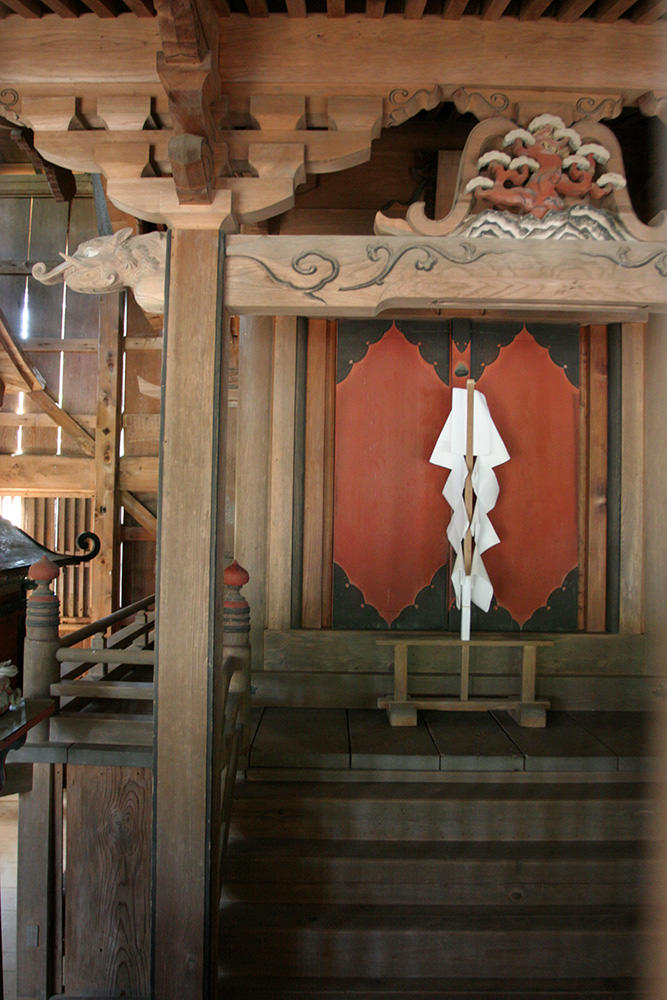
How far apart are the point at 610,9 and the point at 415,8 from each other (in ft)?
2.24

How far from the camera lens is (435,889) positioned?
9.46 feet

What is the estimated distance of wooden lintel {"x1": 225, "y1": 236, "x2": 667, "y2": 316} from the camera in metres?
2.46

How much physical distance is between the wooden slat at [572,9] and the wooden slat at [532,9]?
2.6 inches

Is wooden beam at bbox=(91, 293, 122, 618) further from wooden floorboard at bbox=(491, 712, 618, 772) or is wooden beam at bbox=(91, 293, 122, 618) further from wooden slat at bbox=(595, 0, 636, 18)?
wooden slat at bbox=(595, 0, 636, 18)

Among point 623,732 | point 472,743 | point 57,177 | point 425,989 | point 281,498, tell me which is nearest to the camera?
point 425,989

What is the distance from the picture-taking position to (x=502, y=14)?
7.95 feet

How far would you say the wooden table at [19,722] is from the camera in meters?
2.25

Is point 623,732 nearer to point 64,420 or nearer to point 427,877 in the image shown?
point 427,877

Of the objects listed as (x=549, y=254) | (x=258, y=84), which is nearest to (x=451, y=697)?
(x=549, y=254)

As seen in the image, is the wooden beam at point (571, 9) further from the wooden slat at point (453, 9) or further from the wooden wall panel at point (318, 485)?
the wooden wall panel at point (318, 485)

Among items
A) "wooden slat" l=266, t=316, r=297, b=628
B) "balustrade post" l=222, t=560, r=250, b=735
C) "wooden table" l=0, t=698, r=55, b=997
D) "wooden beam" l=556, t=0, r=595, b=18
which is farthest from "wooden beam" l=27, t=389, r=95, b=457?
"wooden beam" l=556, t=0, r=595, b=18

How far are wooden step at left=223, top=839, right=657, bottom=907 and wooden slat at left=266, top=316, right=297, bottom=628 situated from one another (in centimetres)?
155

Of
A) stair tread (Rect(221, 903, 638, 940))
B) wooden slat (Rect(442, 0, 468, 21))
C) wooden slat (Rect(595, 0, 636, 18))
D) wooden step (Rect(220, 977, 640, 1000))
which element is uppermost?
wooden slat (Rect(595, 0, 636, 18))

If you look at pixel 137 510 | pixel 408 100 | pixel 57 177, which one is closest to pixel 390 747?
pixel 408 100
